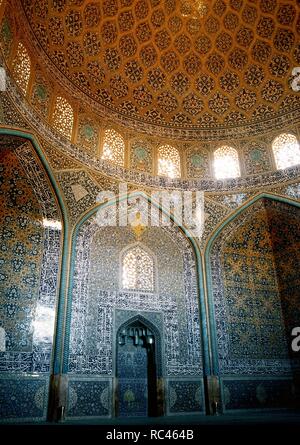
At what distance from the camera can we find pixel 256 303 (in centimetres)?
1175

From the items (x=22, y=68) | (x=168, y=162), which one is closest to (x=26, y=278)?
(x=22, y=68)

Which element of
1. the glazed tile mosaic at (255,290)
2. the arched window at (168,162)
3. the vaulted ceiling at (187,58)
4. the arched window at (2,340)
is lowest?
the arched window at (2,340)

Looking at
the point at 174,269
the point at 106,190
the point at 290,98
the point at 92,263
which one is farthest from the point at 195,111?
the point at 92,263

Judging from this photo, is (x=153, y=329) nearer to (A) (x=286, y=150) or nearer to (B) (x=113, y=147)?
(B) (x=113, y=147)

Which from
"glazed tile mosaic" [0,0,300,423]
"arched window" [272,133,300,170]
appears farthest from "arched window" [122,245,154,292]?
"arched window" [272,133,300,170]

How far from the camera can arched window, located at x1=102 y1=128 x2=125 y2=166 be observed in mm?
11750

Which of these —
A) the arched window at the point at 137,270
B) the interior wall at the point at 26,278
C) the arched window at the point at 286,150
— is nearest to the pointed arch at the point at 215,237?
the arched window at the point at 286,150

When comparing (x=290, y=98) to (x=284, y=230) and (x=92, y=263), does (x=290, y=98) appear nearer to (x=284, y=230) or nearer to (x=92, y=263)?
(x=284, y=230)

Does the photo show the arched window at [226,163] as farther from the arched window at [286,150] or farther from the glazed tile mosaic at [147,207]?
the arched window at [286,150]

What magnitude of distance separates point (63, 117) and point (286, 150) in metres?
7.05

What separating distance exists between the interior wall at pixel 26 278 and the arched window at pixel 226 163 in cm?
567

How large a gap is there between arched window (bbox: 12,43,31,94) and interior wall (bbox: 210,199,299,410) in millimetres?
7023

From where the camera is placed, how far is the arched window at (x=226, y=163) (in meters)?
12.7

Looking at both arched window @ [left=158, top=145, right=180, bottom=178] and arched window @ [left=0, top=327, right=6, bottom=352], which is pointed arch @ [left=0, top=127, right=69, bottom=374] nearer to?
arched window @ [left=0, top=327, right=6, bottom=352]
